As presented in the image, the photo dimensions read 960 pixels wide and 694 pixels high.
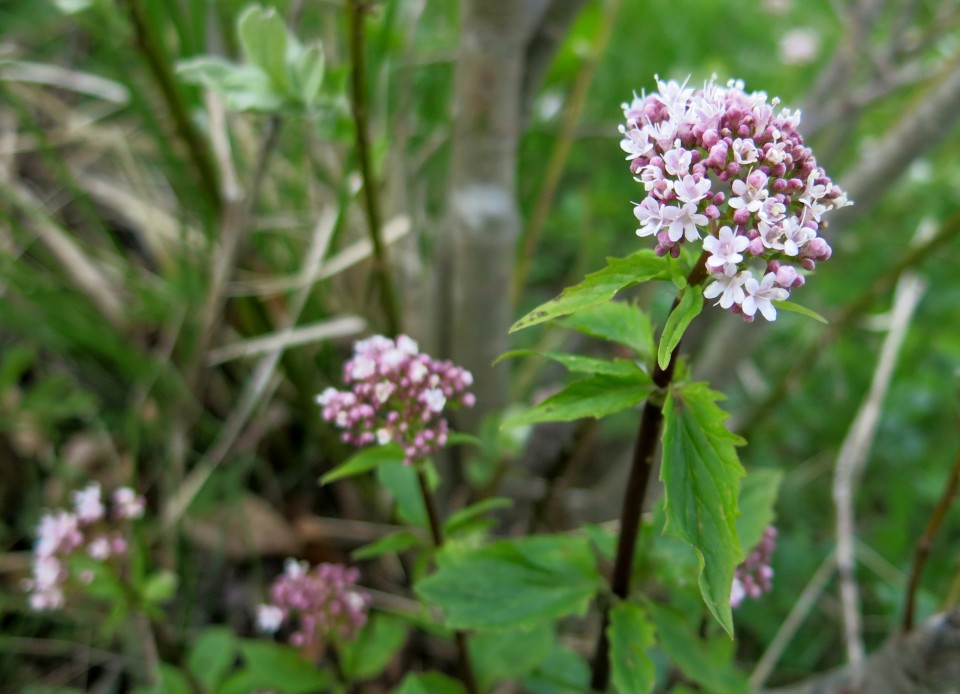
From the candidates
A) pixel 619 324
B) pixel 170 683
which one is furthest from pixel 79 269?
pixel 619 324

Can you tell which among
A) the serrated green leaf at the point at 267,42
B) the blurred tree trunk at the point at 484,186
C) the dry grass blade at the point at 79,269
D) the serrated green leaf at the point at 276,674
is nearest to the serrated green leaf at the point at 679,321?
the blurred tree trunk at the point at 484,186

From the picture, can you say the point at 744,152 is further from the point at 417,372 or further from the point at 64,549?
the point at 64,549

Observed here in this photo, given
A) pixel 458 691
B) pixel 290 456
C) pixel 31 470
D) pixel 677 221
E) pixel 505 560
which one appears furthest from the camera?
pixel 290 456

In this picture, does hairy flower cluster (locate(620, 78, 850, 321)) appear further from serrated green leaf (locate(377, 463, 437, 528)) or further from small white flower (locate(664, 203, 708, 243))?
serrated green leaf (locate(377, 463, 437, 528))

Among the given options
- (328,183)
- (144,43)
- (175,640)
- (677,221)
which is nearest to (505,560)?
(677,221)

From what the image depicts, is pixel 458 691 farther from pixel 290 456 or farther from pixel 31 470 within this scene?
pixel 31 470

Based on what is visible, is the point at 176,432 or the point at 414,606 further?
the point at 176,432

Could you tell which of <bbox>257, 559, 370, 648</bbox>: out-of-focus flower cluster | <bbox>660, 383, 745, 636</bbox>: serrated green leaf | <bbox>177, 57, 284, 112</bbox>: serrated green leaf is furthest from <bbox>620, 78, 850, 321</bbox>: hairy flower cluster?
<bbox>257, 559, 370, 648</bbox>: out-of-focus flower cluster

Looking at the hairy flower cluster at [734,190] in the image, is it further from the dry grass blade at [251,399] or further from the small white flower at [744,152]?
the dry grass blade at [251,399]
